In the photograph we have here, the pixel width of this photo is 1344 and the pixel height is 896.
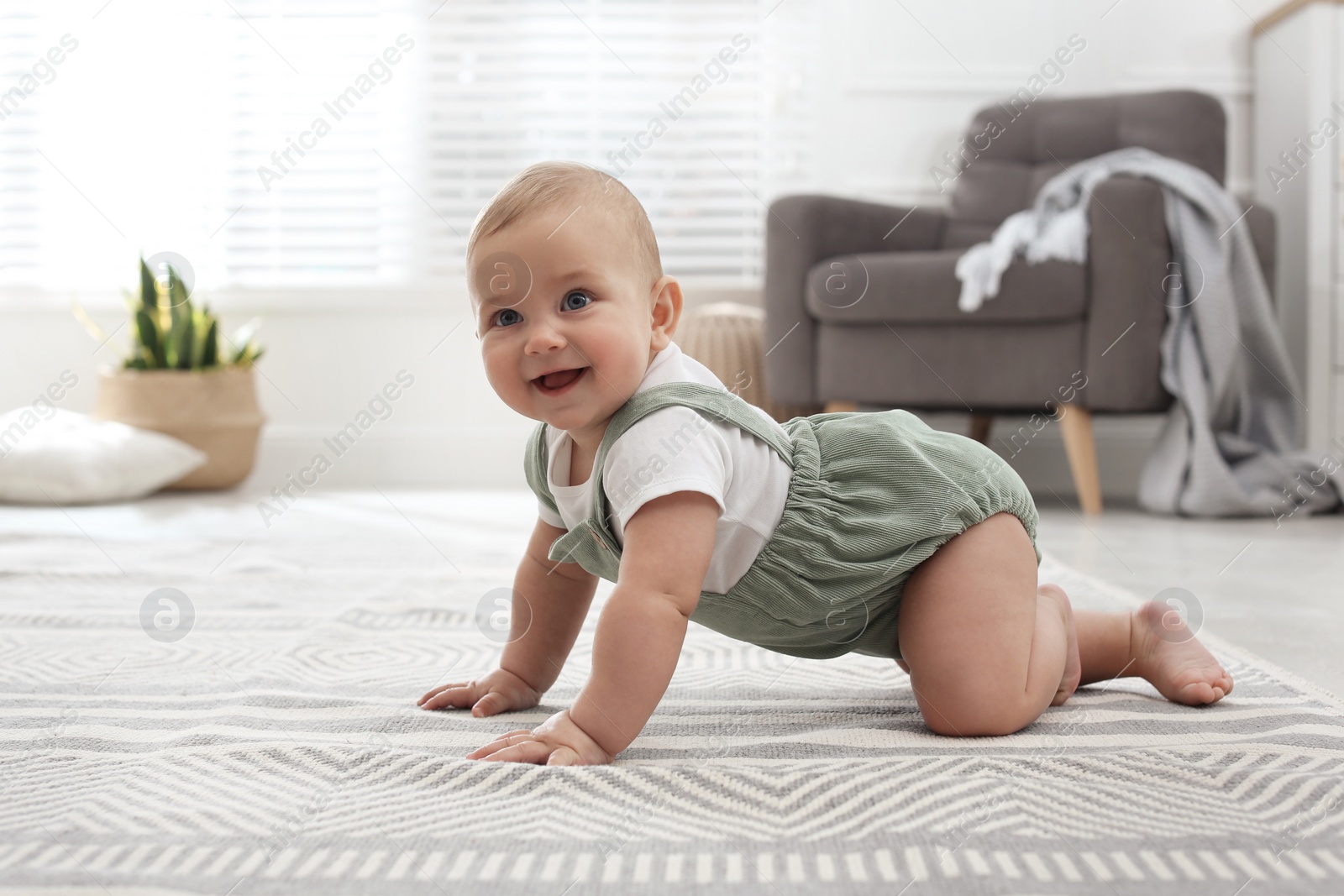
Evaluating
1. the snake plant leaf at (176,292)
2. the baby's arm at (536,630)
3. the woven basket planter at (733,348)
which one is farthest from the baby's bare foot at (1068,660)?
the snake plant leaf at (176,292)

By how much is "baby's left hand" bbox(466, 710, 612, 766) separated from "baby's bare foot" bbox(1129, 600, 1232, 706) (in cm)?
43

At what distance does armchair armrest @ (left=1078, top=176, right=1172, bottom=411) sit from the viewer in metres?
2.01

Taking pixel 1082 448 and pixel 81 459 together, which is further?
pixel 81 459

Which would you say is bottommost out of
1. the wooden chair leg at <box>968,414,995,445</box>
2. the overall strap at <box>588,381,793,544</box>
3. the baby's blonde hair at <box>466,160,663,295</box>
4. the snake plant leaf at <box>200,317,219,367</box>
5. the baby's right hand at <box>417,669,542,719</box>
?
the wooden chair leg at <box>968,414,995,445</box>

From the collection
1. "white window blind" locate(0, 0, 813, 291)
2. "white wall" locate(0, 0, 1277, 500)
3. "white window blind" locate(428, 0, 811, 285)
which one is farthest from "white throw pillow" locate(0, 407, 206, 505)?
"white window blind" locate(428, 0, 811, 285)

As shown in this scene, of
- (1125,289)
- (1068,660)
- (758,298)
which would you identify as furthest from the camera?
(758,298)

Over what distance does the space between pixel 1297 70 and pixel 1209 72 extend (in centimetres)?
27

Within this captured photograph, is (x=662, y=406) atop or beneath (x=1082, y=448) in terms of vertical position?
atop

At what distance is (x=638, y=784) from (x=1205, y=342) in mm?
A: 1847

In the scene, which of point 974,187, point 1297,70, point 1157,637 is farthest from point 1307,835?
point 1297,70

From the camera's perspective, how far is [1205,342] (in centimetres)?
206

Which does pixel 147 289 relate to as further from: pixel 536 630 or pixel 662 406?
pixel 662 406

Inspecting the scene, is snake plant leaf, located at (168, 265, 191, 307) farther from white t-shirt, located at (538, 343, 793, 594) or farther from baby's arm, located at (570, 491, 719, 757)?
baby's arm, located at (570, 491, 719, 757)

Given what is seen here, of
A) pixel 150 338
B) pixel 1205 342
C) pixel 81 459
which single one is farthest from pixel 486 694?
pixel 150 338
